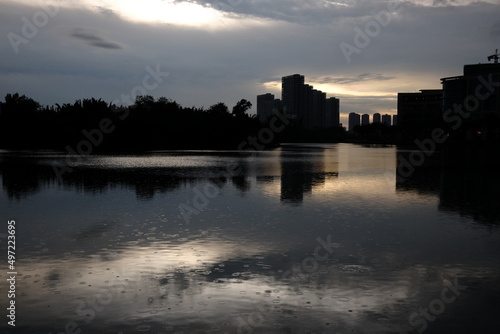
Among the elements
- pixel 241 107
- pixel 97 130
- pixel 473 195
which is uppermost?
pixel 241 107

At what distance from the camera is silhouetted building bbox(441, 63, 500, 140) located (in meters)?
93.9

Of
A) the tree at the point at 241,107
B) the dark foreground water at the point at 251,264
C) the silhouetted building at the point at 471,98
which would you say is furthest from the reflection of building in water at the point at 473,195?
the tree at the point at 241,107

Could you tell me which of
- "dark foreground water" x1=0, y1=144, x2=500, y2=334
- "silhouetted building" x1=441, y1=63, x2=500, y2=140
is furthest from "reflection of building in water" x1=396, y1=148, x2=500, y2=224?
"silhouetted building" x1=441, y1=63, x2=500, y2=140

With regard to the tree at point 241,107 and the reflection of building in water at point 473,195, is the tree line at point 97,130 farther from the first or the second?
the reflection of building in water at point 473,195

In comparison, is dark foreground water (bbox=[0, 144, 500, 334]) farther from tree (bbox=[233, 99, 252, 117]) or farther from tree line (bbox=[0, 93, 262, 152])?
tree (bbox=[233, 99, 252, 117])

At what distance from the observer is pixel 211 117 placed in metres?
126

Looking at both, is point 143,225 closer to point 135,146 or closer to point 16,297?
point 16,297

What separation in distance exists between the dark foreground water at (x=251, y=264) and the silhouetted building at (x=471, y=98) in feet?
245

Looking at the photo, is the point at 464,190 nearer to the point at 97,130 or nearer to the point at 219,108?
the point at 97,130

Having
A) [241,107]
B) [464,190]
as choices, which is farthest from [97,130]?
[464,190]

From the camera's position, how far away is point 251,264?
1063 cm

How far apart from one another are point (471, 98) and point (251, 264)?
398 feet

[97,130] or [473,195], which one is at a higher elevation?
[97,130]

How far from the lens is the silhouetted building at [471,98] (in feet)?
308
